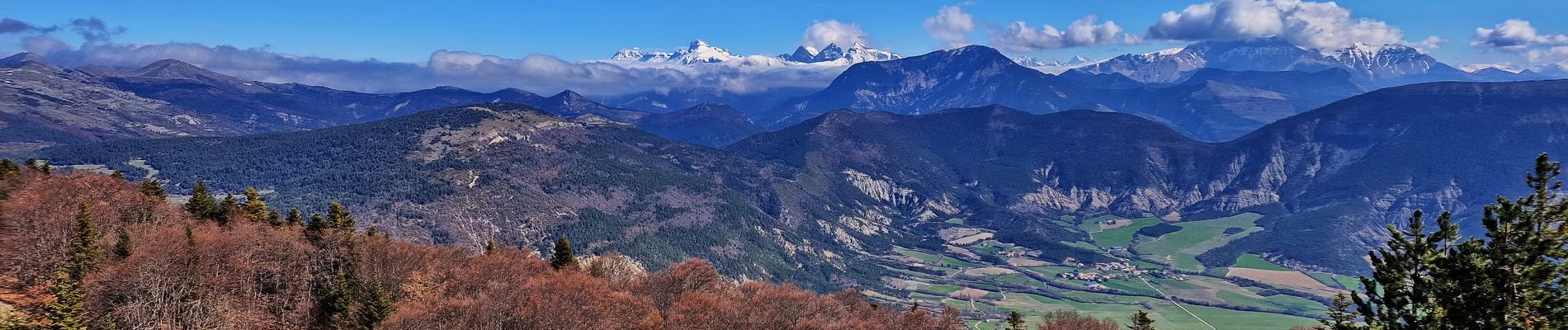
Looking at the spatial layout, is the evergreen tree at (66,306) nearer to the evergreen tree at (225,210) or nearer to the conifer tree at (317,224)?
the conifer tree at (317,224)

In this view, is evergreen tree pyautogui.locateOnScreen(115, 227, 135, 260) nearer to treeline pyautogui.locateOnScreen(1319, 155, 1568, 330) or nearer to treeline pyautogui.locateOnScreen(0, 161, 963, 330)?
treeline pyautogui.locateOnScreen(0, 161, 963, 330)

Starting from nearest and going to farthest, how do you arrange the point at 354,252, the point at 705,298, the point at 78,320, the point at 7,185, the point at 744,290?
the point at 78,320 < the point at 354,252 < the point at 7,185 < the point at 705,298 < the point at 744,290

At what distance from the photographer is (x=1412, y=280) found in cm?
3800

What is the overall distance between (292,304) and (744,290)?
5534 centimetres

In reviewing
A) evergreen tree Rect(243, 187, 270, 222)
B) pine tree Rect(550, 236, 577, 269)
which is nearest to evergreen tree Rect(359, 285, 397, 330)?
pine tree Rect(550, 236, 577, 269)

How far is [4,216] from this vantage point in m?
62.3

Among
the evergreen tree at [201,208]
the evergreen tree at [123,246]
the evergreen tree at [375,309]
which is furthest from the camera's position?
the evergreen tree at [201,208]

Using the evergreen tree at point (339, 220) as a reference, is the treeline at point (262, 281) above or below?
below

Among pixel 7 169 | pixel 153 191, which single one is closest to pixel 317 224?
pixel 153 191

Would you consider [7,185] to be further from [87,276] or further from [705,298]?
[705,298]

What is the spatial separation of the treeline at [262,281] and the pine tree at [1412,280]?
49735 mm

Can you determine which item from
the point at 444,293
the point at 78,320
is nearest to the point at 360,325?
the point at 444,293

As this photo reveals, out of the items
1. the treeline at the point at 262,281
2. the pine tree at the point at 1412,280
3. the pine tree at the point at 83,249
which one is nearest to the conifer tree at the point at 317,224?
the treeline at the point at 262,281

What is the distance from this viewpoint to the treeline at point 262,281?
54.7 m
